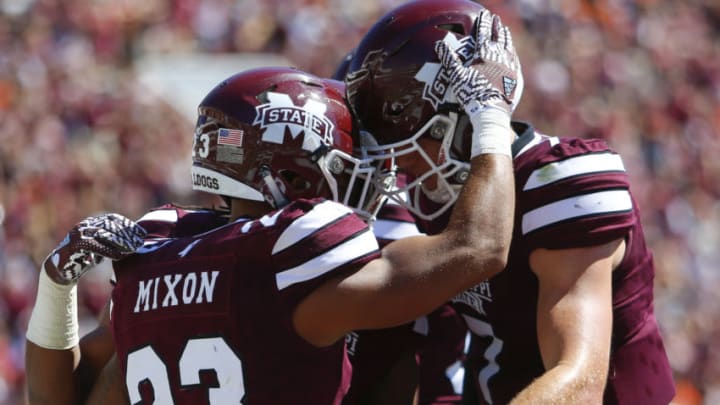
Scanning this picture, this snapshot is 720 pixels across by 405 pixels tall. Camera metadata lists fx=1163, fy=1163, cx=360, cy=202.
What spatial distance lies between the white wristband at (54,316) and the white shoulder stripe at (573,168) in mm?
1351

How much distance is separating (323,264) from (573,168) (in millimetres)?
861

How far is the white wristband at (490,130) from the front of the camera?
121 inches

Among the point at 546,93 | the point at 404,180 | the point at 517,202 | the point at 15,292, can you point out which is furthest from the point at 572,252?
the point at 546,93

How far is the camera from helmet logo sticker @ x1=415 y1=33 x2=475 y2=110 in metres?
3.44

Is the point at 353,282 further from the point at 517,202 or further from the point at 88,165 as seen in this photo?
the point at 88,165

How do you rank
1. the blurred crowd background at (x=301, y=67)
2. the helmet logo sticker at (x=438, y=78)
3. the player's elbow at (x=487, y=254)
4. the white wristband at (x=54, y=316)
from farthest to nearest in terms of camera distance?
the blurred crowd background at (x=301, y=67) < the helmet logo sticker at (x=438, y=78) < the white wristband at (x=54, y=316) < the player's elbow at (x=487, y=254)

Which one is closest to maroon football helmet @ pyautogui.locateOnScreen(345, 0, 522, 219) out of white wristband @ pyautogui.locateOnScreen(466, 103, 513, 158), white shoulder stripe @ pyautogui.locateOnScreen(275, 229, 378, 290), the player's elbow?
white wristband @ pyautogui.locateOnScreen(466, 103, 513, 158)

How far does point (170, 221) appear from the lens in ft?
11.2

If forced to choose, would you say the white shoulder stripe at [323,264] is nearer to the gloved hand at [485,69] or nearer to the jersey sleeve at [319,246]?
the jersey sleeve at [319,246]

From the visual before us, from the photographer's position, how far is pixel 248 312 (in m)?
2.81

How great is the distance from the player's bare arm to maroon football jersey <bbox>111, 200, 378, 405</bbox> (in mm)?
545

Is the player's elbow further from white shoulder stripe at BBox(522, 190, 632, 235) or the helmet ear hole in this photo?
the helmet ear hole

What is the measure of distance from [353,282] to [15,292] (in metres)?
7.05

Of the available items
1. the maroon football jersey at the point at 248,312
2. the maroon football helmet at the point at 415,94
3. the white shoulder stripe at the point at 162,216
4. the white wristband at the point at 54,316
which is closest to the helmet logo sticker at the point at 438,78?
the maroon football helmet at the point at 415,94
